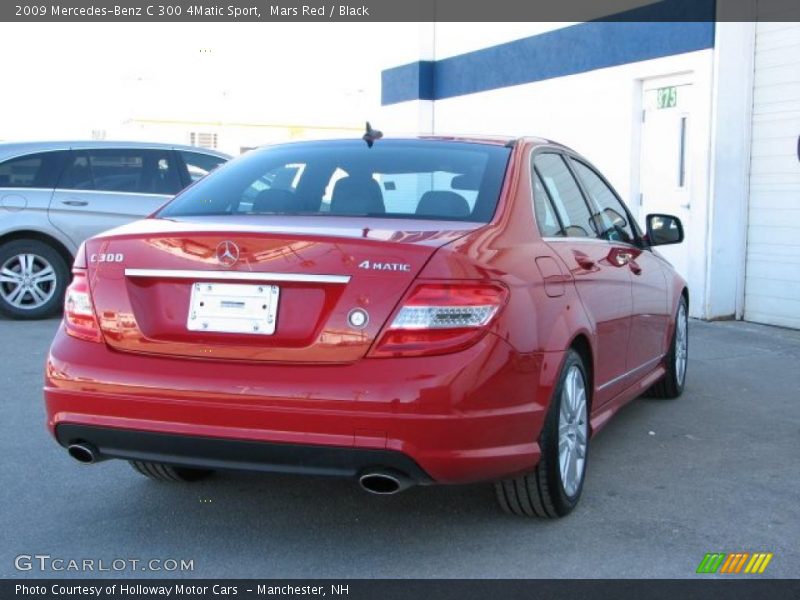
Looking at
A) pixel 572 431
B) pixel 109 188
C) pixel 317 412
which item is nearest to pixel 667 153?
pixel 109 188

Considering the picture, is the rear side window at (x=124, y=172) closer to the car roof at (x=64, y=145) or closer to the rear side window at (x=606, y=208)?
the car roof at (x=64, y=145)

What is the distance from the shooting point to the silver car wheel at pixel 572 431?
403 centimetres

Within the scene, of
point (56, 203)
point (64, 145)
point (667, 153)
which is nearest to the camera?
point (56, 203)

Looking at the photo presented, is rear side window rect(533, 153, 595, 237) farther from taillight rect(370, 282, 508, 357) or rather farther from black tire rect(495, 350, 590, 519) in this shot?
taillight rect(370, 282, 508, 357)

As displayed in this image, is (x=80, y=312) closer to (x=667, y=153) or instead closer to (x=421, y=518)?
(x=421, y=518)

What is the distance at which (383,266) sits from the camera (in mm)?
3422

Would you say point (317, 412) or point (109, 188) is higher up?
point (109, 188)

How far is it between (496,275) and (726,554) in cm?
140

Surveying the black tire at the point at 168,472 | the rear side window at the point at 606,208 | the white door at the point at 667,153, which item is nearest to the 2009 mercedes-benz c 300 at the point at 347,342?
the black tire at the point at 168,472

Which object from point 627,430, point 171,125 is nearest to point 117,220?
point 627,430

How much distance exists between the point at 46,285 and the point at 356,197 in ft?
22.0

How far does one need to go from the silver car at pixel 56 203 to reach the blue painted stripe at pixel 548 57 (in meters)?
5.09

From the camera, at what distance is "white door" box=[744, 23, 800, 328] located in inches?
374
